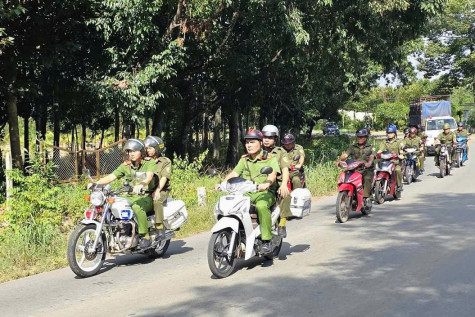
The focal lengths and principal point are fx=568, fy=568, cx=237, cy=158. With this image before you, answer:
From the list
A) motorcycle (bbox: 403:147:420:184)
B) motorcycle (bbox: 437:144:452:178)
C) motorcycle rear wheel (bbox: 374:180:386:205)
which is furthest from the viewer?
motorcycle (bbox: 437:144:452:178)

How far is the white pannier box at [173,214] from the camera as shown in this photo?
8219 mm

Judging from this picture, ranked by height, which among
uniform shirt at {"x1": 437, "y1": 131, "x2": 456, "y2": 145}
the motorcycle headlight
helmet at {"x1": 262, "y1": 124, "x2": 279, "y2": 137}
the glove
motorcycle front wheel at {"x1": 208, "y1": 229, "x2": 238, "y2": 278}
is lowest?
motorcycle front wheel at {"x1": 208, "y1": 229, "x2": 238, "y2": 278}

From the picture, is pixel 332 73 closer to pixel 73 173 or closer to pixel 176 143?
pixel 176 143

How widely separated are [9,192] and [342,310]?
6.85m

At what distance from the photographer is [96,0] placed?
1736cm

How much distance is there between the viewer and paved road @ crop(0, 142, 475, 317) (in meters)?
5.63

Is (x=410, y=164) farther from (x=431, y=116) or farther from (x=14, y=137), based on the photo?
(x=431, y=116)

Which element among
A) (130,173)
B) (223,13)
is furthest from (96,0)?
(130,173)

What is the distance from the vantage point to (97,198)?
714cm

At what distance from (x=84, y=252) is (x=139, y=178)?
1.26 metres

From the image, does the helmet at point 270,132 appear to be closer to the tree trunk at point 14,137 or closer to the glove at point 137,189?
the glove at point 137,189

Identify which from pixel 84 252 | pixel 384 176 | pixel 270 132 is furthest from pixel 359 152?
pixel 84 252

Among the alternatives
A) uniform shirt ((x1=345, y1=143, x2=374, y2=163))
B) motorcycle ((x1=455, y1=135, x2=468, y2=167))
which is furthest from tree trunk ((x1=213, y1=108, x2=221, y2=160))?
uniform shirt ((x1=345, y1=143, x2=374, y2=163))

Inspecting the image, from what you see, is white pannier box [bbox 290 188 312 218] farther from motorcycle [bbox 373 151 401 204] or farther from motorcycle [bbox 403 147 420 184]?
motorcycle [bbox 403 147 420 184]
